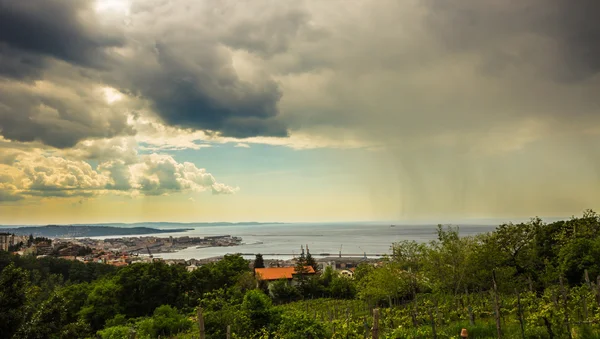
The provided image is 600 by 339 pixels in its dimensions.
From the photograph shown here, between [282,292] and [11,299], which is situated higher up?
[11,299]

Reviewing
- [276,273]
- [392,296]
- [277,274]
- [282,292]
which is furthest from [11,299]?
[276,273]

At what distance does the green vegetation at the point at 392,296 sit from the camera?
38.6 feet

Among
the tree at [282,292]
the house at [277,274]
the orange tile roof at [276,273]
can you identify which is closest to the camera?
the tree at [282,292]

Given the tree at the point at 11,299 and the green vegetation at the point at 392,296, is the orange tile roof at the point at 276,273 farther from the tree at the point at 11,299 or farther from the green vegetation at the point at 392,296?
the tree at the point at 11,299

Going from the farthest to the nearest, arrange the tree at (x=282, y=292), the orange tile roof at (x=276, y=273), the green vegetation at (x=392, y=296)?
the orange tile roof at (x=276, y=273)
the tree at (x=282, y=292)
the green vegetation at (x=392, y=296)

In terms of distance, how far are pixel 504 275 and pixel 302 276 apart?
29.5 m

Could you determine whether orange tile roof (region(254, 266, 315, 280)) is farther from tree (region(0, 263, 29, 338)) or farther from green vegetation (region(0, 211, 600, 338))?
tree (region(0, 263, 29, 338))

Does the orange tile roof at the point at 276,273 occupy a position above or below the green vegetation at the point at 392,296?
below

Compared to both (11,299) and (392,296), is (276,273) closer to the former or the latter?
(392,296)

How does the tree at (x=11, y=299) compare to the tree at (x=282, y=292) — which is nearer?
the tree at (x=11, y=299)

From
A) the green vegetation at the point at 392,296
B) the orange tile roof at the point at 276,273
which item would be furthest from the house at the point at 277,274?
the green vegetation at the point at 392,296

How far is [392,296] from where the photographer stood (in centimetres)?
2820

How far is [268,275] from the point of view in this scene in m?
51.3

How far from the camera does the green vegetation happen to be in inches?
463
